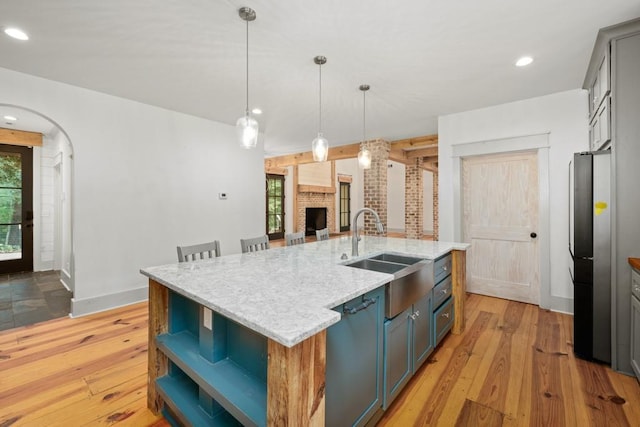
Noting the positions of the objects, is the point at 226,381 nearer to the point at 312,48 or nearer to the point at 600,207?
the point at 312,48

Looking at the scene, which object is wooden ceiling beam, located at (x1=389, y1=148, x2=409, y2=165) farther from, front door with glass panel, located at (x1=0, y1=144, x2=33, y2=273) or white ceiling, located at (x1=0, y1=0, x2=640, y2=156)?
front door with glass panel, located at (x1=0, y1=144, x2=33, y2=273)

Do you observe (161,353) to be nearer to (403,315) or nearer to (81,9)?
(403,315)

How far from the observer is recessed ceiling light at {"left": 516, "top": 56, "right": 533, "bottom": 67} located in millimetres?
2613

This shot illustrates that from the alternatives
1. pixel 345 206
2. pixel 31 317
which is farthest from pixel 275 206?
pixel 31 317

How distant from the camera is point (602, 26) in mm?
2152

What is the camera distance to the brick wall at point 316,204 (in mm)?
9492

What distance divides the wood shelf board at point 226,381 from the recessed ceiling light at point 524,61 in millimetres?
3278

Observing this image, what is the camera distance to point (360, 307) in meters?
1.42

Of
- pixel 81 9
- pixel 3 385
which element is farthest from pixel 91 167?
pixel 3 385

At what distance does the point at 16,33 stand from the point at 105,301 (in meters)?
2.72

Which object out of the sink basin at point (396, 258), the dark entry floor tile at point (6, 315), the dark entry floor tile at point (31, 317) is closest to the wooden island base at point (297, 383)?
the sink basin at point (396, 258)

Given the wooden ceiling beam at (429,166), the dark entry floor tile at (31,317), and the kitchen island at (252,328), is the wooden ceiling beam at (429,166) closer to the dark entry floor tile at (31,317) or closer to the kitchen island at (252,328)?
the kitchen island at (252,328)

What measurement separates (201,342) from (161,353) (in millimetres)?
422

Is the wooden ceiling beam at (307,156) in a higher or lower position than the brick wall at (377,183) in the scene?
higher
